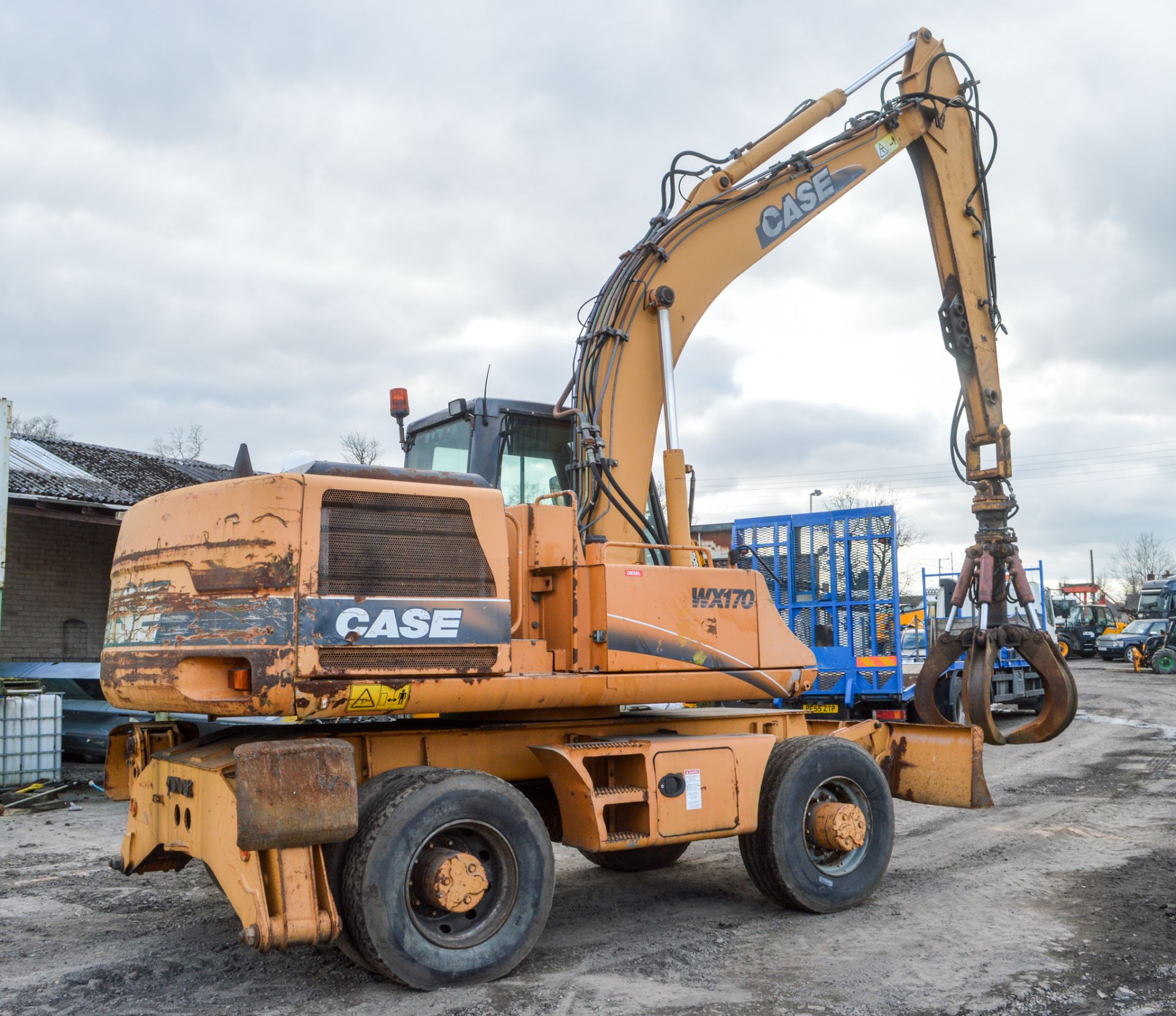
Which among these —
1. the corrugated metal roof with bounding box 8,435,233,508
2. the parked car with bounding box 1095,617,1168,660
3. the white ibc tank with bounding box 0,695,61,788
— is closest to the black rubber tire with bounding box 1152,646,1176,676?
the parked car with bounding box 1095,617,1168,660

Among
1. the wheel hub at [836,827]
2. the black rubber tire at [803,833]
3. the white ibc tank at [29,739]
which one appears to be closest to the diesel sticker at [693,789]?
the black rubber tire at [803,833]

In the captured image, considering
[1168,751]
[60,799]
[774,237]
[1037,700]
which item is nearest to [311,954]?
[774,237]

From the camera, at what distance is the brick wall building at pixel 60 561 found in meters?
15.2

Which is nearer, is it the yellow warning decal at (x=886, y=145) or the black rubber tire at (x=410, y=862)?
the black rubber tire at (x=410, y=862)

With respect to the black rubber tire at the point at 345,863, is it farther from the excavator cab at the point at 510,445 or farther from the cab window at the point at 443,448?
the cab window at the point at 443,448

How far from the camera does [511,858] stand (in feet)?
17.6

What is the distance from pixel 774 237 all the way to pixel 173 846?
216 inches

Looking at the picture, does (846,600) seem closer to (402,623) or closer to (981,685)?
(981,685)

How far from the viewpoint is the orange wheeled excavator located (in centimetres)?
492

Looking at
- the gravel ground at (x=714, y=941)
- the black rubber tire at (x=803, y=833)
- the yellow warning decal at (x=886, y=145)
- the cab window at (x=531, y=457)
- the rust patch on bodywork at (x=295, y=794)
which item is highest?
the yellow warning decal at (x=886, y=145)

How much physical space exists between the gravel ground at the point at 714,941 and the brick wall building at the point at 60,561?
7106 millimetres

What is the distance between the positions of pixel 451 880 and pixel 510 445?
261 centimetres

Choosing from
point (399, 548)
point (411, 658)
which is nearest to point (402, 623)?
point (411, 658)

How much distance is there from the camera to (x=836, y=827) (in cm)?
658
